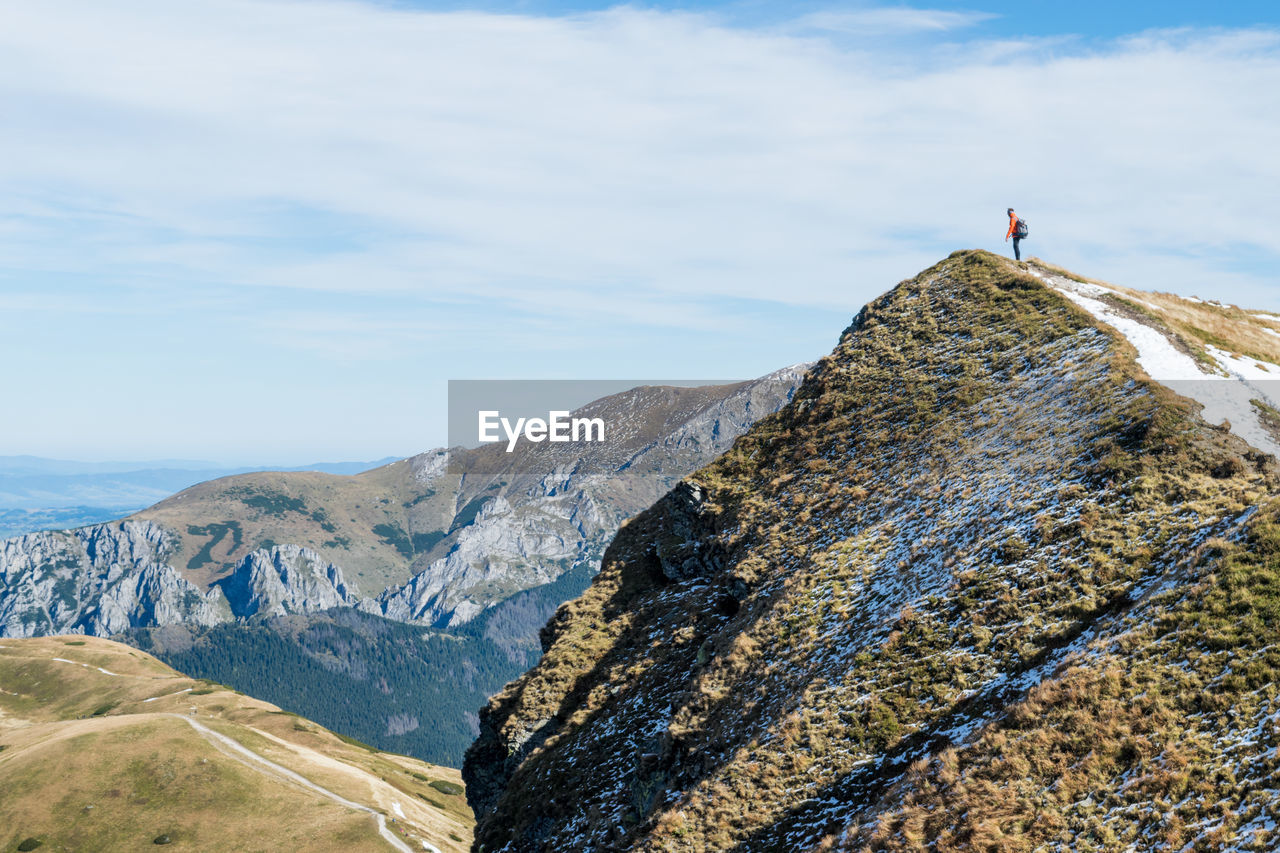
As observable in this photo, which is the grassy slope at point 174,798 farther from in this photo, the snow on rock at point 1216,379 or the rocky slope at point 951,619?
the snow on rock at point 1216,379

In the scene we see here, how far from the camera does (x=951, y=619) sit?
95.9 ft

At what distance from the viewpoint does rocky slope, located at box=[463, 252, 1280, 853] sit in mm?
20234

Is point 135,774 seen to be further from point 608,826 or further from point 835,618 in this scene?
point 835,618

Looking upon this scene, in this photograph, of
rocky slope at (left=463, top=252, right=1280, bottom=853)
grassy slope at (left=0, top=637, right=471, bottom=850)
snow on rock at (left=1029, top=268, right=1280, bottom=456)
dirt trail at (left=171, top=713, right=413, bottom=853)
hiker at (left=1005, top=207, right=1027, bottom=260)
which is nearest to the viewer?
rocky slope at (left=463, top=252, right=1280, bottom=853)

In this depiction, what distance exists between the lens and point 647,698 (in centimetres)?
4000

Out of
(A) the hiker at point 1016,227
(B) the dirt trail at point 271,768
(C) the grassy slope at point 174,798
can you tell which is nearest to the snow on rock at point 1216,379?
(A) the hiker at point 1016,227

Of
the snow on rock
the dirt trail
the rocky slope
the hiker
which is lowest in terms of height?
the dirt trail

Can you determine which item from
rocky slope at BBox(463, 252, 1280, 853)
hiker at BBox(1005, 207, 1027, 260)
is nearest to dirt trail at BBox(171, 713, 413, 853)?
rocky slope at BBox(463, 252, 1280, 853)

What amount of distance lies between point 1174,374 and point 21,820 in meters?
168

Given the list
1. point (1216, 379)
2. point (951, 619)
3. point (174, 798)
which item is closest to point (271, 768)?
point (174, 798)

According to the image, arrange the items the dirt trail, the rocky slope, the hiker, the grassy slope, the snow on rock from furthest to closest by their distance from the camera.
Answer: the grassy slope < the dirt trail < the hiker < the snow on rock < the rocky slope

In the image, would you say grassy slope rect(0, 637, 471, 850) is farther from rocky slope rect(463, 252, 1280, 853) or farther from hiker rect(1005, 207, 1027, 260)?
hiker rect(1005, 207, 1027, 260)

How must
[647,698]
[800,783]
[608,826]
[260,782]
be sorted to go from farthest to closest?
1. [260,782]
2. [647,698]
3. [608,826]
4. [800,783]

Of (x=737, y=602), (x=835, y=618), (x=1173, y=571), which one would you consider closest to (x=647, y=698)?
(x=737, y=602)
